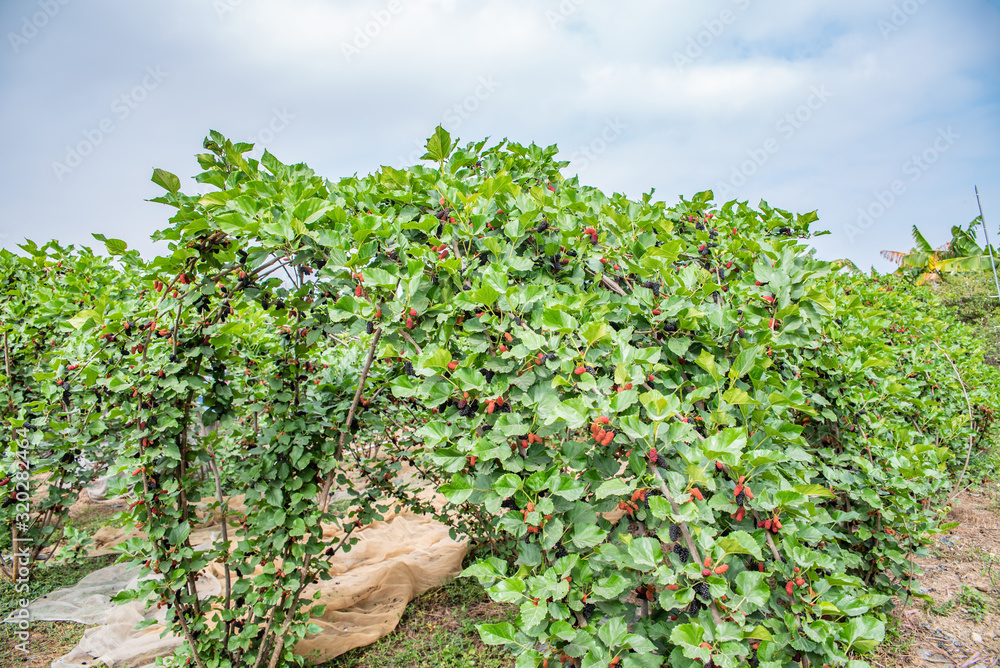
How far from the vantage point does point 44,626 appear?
10.3 ft

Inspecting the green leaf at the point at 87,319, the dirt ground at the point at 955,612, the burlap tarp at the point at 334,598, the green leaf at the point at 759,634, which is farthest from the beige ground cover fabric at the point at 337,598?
the dirt ground at the point at 955,612

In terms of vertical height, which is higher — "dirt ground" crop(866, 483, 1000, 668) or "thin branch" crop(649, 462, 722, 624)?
"thin branch" crop(649, 462, 722, 624)

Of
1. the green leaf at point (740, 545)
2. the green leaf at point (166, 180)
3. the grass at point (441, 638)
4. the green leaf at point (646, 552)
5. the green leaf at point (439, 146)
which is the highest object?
the green leaf at point (166, 180)

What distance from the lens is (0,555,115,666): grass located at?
287 centimetres

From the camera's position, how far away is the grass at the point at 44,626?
2.87 meters

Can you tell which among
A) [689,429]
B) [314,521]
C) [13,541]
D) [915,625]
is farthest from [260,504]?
[915,625]

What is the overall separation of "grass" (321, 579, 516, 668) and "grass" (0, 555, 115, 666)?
1.70 metres

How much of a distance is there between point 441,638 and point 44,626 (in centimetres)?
250

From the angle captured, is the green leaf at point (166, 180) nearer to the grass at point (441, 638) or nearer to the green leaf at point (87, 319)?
Answer: the green leaf at point (87, 319)

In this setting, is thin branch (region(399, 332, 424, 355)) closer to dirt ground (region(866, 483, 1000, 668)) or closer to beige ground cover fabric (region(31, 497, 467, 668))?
beige ground cover fabric (region(31, 497, 467, 668))

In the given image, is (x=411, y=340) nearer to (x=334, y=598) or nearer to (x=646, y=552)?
(x=646, y=552)

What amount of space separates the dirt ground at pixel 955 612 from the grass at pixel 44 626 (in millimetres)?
4407

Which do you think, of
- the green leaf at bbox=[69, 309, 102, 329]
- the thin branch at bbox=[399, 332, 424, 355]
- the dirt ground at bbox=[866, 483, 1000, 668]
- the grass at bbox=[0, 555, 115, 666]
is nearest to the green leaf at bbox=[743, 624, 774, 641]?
the thin branch at bbox=[399, 332, 424, 355]

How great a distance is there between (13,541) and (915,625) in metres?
5.59
